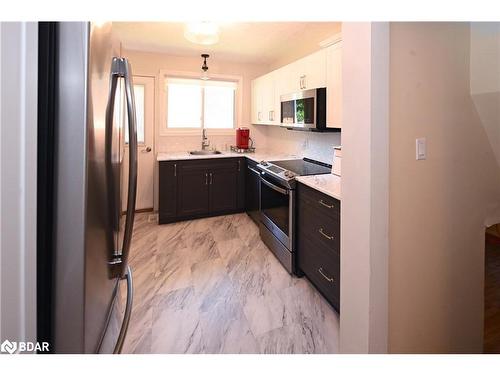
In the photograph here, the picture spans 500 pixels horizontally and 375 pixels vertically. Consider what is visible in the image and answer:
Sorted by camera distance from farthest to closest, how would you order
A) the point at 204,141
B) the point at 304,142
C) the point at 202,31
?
the point at 204,141
the point at 304,142
the point at 202,31

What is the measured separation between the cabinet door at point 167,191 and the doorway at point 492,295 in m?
3.33

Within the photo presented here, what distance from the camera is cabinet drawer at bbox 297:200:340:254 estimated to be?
6.22 ft

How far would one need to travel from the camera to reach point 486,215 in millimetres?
1555

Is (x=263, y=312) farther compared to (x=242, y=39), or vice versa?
(x=242, y=39)

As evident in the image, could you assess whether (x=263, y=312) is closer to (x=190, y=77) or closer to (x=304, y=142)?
(x=304, y=142)

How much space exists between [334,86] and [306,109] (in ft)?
1.37

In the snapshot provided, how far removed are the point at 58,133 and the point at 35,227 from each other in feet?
0.65

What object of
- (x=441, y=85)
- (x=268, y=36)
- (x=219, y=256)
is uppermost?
(x=268, y=36)

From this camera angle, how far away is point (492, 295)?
7.38 ft

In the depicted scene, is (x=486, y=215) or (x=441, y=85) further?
(x=486, y=215)

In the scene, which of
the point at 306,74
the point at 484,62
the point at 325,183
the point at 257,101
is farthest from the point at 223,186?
the point at 484,62
